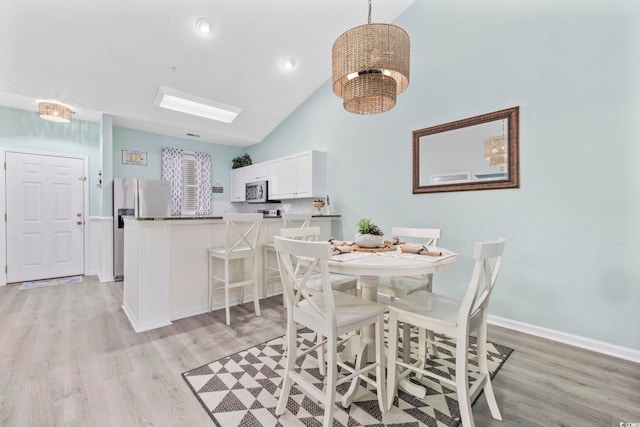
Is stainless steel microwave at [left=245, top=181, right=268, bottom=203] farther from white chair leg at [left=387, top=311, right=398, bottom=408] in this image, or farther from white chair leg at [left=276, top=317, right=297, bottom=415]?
white chair leg at [left=387, top=311, right=398, bottom=408]

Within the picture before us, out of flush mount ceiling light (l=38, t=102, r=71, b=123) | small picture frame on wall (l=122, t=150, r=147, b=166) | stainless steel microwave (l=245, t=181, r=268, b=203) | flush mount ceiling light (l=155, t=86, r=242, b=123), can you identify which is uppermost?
flush mount ceiling light (l=155, t=86, r=242, b=123)

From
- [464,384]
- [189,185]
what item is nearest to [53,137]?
[189,185]

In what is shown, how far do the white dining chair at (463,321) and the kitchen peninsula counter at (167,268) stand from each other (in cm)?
220

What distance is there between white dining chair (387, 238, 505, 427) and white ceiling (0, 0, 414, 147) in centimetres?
333

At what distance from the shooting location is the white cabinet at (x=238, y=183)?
5.85 meters

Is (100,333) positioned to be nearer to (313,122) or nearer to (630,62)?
(313,122)

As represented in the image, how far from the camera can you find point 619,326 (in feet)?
7.13

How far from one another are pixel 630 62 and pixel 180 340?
13.9 ft


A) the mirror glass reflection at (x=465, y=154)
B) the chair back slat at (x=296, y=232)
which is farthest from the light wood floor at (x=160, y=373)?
the mirror glass reflection at (x=465, y=154)

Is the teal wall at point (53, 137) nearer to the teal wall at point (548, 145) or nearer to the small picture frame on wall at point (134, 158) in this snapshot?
the small picture frame on wall at point (134, 158)

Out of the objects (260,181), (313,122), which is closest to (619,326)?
(313,122)

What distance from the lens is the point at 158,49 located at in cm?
335

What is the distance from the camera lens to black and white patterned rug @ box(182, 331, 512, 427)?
1461 millimetres

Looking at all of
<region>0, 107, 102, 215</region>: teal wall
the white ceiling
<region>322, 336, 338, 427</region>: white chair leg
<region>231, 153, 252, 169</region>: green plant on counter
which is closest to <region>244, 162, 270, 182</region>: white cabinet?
<region>231, 153, 252, 169</region>: green plant on counter
